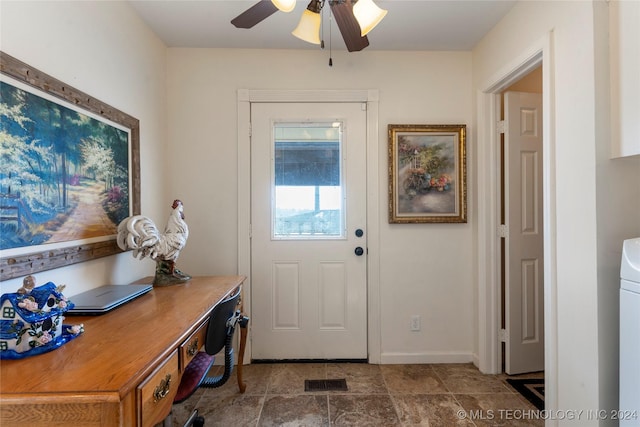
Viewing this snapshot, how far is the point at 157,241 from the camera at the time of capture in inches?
64.7

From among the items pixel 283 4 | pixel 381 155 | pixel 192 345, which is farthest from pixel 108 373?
pixel 381 155

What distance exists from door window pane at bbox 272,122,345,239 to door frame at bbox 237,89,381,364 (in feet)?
0.67

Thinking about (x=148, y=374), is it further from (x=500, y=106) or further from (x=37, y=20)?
(x=500, y=106)

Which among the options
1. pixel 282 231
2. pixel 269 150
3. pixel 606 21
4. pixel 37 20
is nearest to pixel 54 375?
pixel 37 20

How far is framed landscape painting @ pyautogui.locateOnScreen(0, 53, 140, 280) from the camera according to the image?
3.50ft

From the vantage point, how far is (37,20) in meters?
1.19

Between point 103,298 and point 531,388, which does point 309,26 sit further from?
point 531,388

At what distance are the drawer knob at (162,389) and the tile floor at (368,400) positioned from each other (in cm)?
91

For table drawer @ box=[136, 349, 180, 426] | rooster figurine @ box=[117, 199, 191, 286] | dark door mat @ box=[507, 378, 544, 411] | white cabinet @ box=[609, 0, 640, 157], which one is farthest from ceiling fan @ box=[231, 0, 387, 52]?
dark door mat @ box=[507, 378, 544, 411]

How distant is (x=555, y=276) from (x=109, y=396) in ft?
6.22

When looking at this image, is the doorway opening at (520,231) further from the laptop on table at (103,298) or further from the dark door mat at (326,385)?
the laptop on table at (103,298)

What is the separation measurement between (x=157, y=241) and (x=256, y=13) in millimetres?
1273

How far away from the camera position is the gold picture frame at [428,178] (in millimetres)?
2291

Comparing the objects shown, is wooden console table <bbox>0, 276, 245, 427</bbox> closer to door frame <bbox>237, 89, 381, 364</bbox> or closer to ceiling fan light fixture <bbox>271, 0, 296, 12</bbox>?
door frame <bbox>237, 89, 381, 364</bbox>
